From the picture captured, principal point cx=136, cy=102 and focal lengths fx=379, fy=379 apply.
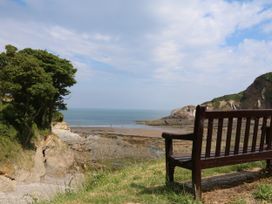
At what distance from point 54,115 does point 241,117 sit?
108 feet

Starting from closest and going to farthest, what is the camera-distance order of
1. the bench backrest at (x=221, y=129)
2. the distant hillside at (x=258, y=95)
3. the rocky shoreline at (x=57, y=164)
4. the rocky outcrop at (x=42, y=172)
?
the bench backrest at (x=221, y=129), the rocky shoreline at (x=57, y=164), the rocky outcrop at (x=42, y=172), the distant hillside at (x=258, y=95)

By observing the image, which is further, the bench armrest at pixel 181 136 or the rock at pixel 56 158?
the rock at pixel 56 158

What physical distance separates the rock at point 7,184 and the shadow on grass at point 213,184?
16.5 metres

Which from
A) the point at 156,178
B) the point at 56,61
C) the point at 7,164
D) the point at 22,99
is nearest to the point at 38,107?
the point at 22,99

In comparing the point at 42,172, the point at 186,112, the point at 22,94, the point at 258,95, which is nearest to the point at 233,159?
the point at 42,172

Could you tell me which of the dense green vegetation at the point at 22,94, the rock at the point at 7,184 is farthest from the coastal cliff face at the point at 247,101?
the rock at the point at 7,184

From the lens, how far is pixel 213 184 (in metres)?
6.99

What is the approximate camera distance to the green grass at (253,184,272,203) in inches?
238

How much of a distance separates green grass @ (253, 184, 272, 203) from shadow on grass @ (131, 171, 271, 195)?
2.06ft

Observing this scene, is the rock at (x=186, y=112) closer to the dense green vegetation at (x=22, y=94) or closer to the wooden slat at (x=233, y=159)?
the dense green vegetation at (x=22, y=94)

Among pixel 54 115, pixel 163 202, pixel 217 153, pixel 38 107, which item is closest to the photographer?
pixel 163 202

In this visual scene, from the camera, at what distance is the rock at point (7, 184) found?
2194 cm

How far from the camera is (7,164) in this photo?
964 inches

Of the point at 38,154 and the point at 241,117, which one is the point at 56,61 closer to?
the point at 38,154
